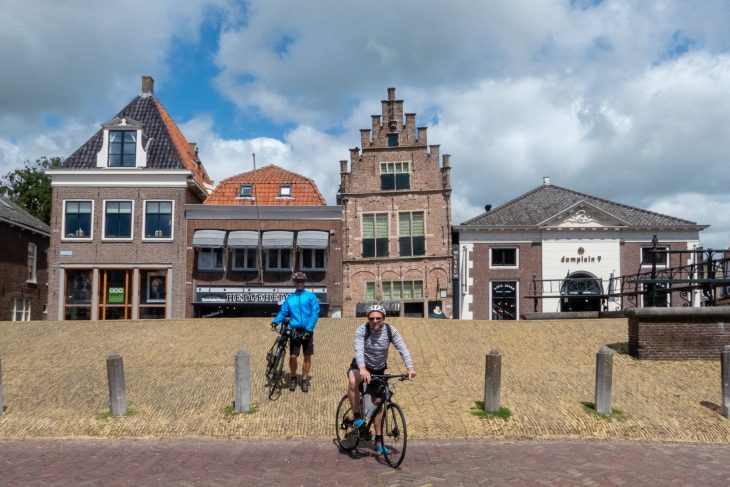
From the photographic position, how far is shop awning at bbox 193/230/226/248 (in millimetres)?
30578

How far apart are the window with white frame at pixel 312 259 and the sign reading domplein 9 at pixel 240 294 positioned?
129 centimetres

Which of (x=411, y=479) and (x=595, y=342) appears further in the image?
(x=595, y=342)

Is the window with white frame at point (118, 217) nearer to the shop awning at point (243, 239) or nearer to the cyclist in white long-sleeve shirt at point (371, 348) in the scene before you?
the shop awning at point (243, 239)

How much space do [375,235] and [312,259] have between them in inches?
135

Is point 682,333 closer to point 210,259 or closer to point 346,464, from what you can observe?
point 346,464

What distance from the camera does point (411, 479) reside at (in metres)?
7.09

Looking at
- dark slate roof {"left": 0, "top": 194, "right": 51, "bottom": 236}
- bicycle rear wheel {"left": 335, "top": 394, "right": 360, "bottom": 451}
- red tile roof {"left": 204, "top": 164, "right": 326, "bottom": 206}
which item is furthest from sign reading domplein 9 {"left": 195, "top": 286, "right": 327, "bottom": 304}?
bicycle rear wheel {"left": 335, "top": 394, "right": 360, "bottom": 451}

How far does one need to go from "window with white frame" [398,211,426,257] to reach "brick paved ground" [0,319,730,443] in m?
14.8

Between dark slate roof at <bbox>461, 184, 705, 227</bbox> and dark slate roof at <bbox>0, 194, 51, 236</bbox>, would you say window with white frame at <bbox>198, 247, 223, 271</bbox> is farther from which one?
dark slate roof at <bbox>461, 184, 705, 227</bbox>

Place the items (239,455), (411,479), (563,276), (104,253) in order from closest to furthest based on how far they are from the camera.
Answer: (411,479)
(239,455)
(104,253)
(563,276)

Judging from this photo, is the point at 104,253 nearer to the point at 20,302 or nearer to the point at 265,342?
the point at 20,302

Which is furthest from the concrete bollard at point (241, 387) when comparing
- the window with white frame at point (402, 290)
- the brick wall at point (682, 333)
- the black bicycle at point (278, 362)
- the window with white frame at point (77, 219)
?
the window with white frame at point (77, 219)

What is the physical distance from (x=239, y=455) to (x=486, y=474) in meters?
3.04

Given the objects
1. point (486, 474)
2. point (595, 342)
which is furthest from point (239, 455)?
point (595, 342)
